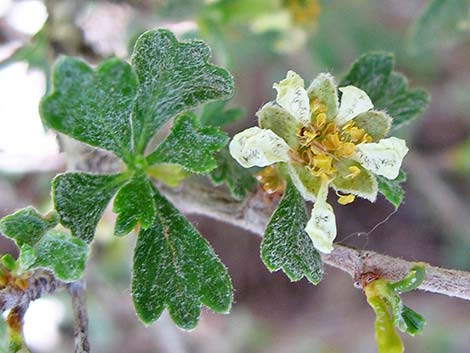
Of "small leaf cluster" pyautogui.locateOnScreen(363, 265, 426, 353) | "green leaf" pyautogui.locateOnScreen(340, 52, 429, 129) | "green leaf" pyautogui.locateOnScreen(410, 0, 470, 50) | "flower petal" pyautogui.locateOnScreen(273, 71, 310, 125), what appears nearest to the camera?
"small leaf cluster" pyautogui.locateOnScreen(363, 265, 426, 353)

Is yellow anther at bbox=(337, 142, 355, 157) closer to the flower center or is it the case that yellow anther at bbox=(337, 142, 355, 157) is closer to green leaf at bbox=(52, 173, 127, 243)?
the flower center

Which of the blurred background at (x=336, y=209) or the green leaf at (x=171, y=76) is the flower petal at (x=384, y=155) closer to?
the green leaf at (x=171, y=76)

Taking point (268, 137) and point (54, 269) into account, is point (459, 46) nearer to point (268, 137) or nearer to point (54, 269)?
point (268, 137)

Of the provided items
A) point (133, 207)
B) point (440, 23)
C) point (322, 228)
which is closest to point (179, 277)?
point (133, 207)

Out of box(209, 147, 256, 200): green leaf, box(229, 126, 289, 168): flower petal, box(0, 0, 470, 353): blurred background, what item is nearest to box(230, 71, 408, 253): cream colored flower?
box(229, 126, 289, 168): flower petal

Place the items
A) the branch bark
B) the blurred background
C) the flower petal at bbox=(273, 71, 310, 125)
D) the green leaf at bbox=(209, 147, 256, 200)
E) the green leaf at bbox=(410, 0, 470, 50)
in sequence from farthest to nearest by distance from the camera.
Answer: the blurred background
the green leaf at bbox=(410, 0, 470, 50)
the green leaf at bbox=(209, 147, 256, 200)
the flower petal at bbox=(273, 71, 310, 125)
the branch bark

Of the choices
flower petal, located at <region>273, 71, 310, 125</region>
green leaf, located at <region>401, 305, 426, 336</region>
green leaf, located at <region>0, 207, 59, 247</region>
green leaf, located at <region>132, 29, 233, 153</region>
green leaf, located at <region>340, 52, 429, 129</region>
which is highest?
green leaf, located at <region>132, 29, 233, 153</region>
